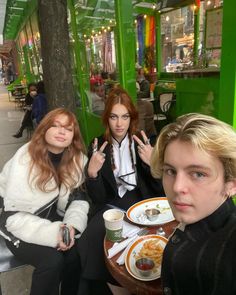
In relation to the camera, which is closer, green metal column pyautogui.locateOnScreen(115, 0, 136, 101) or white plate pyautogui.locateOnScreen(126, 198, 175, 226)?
white plate pyautogui.locateOnScreen(126, 198, 175, 226)

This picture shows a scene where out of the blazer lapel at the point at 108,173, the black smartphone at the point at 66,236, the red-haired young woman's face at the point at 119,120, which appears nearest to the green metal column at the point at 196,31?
the red-haired young woman's face at the point at 119,120

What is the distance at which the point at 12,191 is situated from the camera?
5.93ft

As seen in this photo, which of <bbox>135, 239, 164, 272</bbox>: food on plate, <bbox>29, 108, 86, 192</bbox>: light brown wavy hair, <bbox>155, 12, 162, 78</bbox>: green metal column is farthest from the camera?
<bbox>155, 12, 162, 78</bbox>: green metal column

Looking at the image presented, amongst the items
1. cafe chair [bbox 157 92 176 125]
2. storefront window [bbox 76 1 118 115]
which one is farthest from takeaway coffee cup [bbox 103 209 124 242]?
cafe chair [bbox 157 92 176 125]

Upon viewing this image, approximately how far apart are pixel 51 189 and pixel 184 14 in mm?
7174

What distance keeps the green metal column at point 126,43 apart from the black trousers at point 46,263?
8.42 feet

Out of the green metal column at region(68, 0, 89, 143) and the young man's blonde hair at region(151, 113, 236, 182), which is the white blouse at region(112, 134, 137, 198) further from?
the green metal column at region(68, 0, 89, 143)

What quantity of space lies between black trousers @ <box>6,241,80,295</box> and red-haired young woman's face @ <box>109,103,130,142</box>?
94 centimetres

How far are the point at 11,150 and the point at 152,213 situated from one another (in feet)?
16.6

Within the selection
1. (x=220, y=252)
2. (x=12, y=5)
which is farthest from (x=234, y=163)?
(x=12, y=5)

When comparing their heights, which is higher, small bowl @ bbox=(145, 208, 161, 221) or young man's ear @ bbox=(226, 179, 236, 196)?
young man's ear @ bbox=(226, 179, 236, 196)

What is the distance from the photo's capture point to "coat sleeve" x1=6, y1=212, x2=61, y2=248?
5.66ft

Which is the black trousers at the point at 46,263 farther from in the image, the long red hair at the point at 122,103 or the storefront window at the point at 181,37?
the storefront window at the point at 181,37

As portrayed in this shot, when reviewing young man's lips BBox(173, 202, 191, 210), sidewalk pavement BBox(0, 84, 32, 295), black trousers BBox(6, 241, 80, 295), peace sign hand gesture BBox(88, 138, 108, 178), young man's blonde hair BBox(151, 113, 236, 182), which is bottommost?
sidewalk pavement BBox(0, 84, 32, 295)
